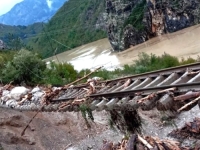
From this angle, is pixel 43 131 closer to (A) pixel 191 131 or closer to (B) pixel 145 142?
(A) pixel 191 131

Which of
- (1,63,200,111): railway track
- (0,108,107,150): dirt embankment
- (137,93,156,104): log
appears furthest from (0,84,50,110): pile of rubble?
(137,93,156,104): log

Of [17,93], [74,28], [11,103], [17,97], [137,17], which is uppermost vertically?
[74,28]

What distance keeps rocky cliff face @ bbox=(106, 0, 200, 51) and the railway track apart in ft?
226

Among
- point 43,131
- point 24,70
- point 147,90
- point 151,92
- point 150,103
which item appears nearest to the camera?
point 150,103

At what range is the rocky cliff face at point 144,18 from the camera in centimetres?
7525

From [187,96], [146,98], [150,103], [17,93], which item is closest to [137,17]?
[17,93]

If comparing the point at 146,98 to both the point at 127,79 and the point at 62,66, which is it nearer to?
the point at 127,79

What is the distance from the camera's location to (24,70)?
2833 centimetres

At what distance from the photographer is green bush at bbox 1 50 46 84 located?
27828 millimetres

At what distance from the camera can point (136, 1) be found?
88.7 metres

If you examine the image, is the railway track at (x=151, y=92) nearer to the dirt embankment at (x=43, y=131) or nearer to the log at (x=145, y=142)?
the log at (x=145, y=142)

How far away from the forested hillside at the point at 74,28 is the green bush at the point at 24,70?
74999 mm

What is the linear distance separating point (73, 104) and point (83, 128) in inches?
347

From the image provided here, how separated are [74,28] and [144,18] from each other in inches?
1907
